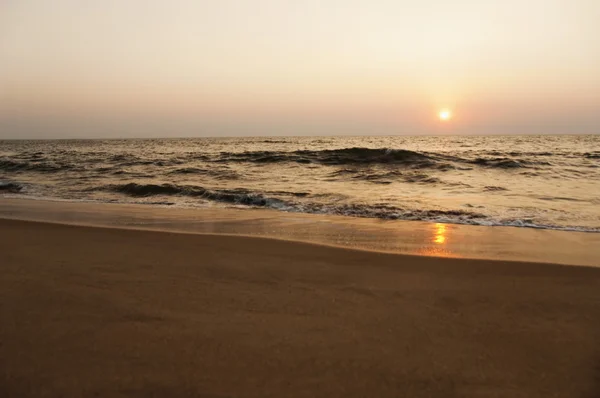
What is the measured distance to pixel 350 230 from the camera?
662 centimetres

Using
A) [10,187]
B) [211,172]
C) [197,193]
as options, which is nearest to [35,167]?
[10,187]

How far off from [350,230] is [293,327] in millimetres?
3950

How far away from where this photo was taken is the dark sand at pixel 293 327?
2195mm

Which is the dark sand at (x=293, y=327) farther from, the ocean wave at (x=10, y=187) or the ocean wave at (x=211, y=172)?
the ocean wave at (x=211, y=172)

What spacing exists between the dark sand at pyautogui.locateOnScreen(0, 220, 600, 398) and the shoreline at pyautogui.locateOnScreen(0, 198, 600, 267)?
0.79 metres

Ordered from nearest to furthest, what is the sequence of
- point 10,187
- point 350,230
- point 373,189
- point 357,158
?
point 350,230 → point 373,189 → point 10,187 → point 357,158

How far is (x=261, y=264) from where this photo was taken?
4.31m

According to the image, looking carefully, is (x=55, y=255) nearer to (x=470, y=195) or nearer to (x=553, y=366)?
(x=553, y=366)

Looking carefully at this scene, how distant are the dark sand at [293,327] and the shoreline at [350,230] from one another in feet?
2.59

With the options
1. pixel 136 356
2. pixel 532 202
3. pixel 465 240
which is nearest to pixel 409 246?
pixel 465 240

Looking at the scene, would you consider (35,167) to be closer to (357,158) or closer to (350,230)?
(357,158)

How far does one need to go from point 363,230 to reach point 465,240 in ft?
5.06

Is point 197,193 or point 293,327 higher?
point 197,193

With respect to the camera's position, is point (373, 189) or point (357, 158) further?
point (357, 158)
